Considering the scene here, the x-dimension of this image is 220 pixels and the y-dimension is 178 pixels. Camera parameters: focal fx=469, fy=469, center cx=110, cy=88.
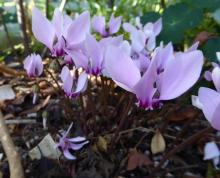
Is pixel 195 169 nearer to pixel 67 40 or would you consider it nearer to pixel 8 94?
pixel 67 40

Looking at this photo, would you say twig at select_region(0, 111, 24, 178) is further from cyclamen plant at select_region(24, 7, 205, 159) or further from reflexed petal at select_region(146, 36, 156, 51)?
reflexed petal at select_region(146, 36, 156, 51)

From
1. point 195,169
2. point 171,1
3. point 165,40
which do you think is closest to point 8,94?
point 165,40

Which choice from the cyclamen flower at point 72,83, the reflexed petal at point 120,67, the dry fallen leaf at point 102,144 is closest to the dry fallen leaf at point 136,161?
the dry fallen leaf at point 102,144

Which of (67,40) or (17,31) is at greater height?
(67,40)

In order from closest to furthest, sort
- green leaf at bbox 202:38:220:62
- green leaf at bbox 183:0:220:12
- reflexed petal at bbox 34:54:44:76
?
reflexed petal at bbox 34:54:44:76 < green leaf at bbox 202:38:220:62 < green leaf at bbox 183:0:220:12

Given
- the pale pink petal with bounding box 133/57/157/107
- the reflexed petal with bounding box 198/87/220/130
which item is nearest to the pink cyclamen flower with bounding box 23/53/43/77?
the pale pink petal with bounding box 133/57/157/107

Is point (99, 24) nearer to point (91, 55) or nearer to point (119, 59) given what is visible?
point (91, 55)

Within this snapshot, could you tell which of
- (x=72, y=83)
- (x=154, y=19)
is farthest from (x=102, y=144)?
(x=154, y=19)
